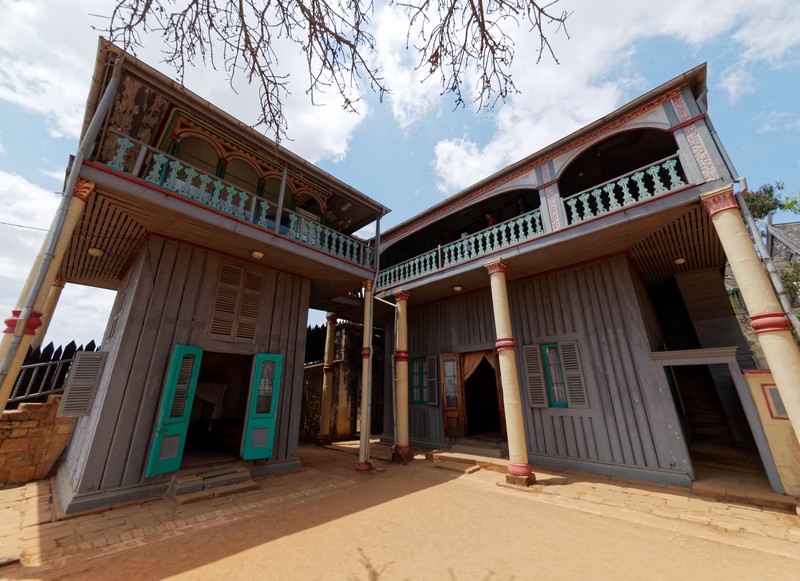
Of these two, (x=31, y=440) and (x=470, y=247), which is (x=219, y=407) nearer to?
(x=31, y=440)

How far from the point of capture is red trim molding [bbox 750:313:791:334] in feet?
14.5

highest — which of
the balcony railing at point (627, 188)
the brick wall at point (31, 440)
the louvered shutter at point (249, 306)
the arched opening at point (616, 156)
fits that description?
the arched opening at point (616, 156)

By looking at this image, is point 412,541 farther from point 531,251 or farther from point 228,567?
point 531,251

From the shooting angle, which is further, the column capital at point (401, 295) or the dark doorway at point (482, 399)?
the dark doorway at point (482, 399)

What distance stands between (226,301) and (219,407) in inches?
158

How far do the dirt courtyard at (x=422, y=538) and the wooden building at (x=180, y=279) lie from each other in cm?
108

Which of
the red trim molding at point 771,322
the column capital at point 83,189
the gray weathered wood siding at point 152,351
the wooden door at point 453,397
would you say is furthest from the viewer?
the wooden door at point 453,397

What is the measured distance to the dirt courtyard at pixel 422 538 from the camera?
10.1 feet

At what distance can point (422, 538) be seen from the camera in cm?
380

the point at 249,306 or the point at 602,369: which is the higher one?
the point at 249,306

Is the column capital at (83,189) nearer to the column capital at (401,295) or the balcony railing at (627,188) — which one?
the column capital at (401,295)

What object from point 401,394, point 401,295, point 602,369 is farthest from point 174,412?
point 602,369

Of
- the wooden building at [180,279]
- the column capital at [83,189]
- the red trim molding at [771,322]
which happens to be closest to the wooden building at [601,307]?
the red trim molding at [771,322]

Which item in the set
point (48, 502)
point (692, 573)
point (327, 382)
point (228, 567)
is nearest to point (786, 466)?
point (692, 573)
